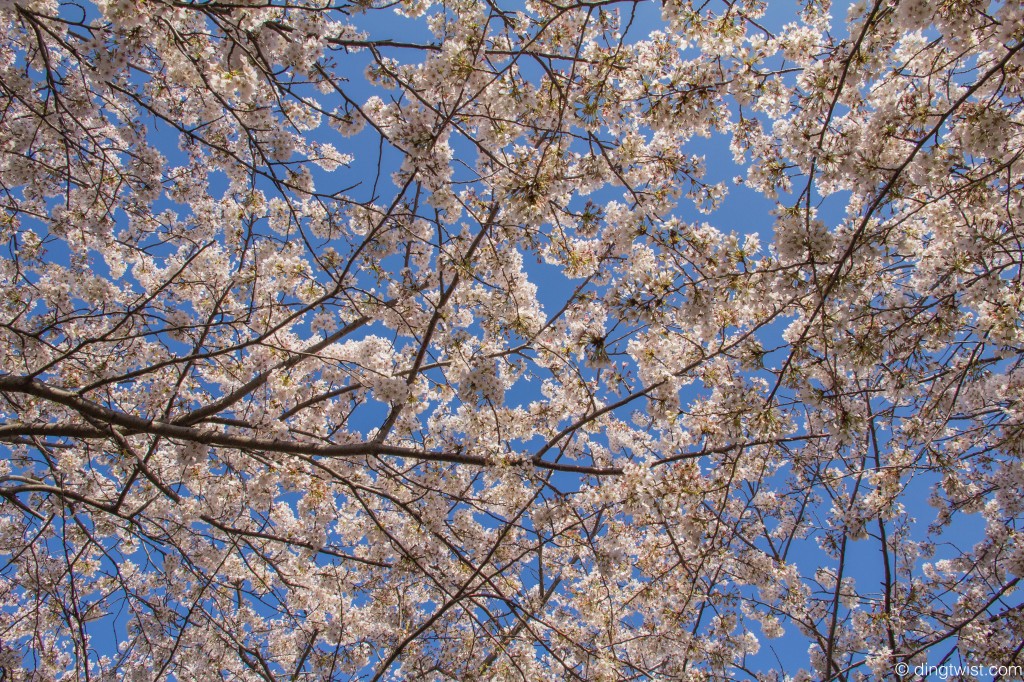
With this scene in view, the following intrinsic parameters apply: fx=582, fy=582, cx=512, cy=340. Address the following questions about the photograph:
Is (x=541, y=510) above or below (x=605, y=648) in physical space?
above

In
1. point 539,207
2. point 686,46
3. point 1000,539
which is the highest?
point 686,46

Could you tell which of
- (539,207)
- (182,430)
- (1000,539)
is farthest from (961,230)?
(182,430)

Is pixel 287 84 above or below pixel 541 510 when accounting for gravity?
above

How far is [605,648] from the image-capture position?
5.13 m

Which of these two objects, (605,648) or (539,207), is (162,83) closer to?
(539,207)

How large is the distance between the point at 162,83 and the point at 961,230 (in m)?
5.68

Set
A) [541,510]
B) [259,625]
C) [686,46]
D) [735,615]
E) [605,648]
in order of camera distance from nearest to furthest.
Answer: [686,46], [541,510], [605,648], [735,615], [259,625]

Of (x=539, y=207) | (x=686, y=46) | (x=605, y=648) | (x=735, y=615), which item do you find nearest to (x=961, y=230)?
(x=686, y=46)

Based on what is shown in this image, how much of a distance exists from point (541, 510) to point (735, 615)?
7.97 feet

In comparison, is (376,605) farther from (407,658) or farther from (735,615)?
(735,615)

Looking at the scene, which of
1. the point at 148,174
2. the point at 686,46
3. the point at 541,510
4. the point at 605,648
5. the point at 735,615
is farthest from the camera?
the point at 735,615

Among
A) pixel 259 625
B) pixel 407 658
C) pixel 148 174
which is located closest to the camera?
pixel 148 174

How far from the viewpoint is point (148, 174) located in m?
4.30

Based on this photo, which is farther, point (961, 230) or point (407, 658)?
point (407, 658)
